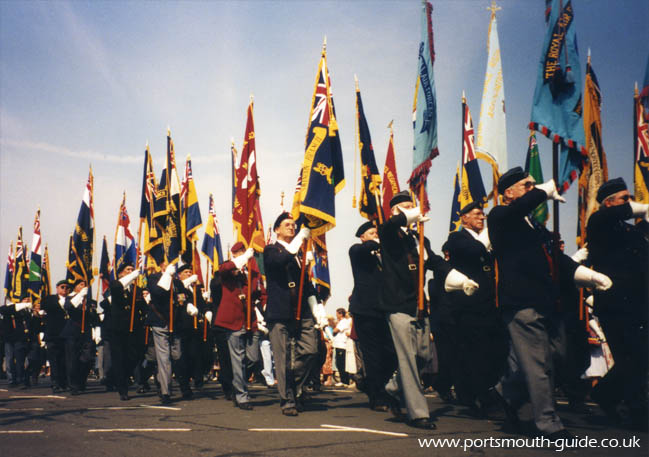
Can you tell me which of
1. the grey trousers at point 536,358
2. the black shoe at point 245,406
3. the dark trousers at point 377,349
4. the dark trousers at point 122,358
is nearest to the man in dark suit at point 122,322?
the dark trousers at point 122,358

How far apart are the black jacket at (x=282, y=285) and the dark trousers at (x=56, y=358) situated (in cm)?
752

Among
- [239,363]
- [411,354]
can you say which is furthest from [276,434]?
[239,363]

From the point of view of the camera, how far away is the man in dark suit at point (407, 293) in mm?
5996

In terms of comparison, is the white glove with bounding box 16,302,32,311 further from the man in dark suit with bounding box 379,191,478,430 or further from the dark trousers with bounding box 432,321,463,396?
the man in dark suit with bounding box 379,191,478,430

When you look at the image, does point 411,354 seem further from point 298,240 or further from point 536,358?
point 298,240

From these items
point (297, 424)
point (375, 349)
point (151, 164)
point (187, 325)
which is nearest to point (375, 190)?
point (375, 349)

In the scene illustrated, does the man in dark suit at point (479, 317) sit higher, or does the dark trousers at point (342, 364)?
the man in dark suit at point (479, 317)

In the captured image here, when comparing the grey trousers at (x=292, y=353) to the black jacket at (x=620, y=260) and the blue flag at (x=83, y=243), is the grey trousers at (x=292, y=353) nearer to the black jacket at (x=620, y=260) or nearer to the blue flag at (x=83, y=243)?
the black jacket at (x=620, y=260)

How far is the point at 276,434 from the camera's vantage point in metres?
5.64

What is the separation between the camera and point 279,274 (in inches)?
312

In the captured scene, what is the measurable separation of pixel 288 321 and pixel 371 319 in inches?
41.8

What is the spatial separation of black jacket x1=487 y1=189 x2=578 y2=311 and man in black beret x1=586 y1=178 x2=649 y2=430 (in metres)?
0.94

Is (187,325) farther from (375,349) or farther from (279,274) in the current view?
(375,349)

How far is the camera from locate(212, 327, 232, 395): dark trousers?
32.5 feet
